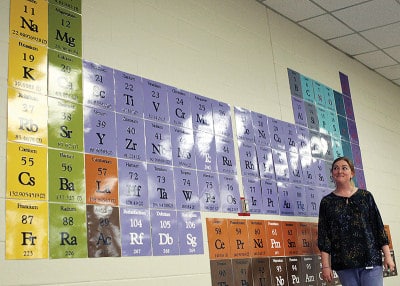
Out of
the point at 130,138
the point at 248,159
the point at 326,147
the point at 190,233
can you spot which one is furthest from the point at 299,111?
the point at 130,138

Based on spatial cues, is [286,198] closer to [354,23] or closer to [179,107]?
[179,107]

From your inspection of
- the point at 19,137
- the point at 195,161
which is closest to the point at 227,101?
the point at 195,161

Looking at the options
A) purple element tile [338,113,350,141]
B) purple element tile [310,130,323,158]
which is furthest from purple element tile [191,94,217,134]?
purple element tile [338,113,350,141]

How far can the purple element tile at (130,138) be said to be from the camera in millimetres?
2344

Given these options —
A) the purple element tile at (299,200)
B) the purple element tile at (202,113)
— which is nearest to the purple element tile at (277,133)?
the purple element tile at (299,200)

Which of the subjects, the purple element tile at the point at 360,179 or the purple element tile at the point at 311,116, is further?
the purple element tile at the point at 360,179

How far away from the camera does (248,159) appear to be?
122 inches

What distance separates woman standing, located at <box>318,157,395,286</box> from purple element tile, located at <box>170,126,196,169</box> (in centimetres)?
115

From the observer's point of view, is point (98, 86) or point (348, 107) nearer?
point (98, 86)

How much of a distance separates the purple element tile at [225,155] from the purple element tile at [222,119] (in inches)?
1.7

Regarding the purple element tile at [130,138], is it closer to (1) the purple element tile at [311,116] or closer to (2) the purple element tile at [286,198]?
(2) the purple element tile at [286,198]

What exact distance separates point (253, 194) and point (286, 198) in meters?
0.40

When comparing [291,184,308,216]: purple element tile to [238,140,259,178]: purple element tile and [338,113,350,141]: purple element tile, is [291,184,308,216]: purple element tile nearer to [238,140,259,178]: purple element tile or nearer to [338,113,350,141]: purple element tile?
[238,140,259,178]: purple element tile

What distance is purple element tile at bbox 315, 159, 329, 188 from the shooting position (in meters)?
3.76
